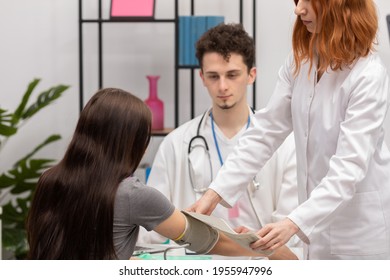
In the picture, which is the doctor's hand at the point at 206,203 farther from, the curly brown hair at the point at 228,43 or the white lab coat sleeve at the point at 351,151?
the curly brown hair at the point at 228,43

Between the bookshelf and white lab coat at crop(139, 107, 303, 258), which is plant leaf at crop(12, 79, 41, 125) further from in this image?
white lab coat at crop(139, 107, 303, 258)

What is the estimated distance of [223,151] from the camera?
332 cm

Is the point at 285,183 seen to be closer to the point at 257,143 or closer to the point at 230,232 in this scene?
the point at 257,143

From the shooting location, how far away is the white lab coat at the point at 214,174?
3168 millimetres

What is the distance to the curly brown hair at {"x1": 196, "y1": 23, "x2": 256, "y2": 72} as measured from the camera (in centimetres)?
340

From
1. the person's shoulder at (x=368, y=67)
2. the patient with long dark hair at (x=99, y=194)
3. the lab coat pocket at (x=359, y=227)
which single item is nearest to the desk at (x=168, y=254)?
the lab coat pocket at (x=359, y=227)

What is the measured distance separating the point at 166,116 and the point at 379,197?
237cm

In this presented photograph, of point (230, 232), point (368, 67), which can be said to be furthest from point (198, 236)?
point (368, 67)

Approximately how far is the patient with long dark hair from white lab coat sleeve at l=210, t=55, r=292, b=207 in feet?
1.49

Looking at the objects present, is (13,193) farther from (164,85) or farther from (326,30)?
(326,30)

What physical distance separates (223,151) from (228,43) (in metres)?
0.47

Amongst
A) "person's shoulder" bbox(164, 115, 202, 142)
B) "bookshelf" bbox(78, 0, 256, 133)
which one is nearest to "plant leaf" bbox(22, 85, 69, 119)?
"bookshelf" bbox(78, 0, 256, 133)

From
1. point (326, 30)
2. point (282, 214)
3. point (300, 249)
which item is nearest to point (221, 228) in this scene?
point (326, 30)

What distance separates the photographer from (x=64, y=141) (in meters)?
4.52
